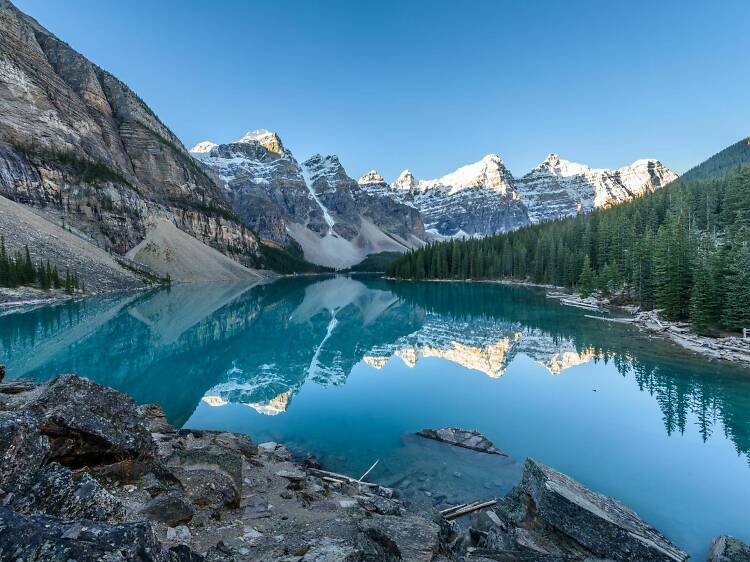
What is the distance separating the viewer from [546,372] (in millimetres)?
23266

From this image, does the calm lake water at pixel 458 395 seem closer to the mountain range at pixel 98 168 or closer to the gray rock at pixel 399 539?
the gray rock at pixel 399 539

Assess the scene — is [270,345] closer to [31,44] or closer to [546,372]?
[546,372]

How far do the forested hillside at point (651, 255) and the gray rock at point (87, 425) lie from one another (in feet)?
125

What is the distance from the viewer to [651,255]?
1874 inches

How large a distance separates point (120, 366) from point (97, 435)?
841 inches

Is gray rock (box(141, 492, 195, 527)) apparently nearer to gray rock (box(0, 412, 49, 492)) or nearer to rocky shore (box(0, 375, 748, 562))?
rocky shore (box(0, 375, 748, 562))

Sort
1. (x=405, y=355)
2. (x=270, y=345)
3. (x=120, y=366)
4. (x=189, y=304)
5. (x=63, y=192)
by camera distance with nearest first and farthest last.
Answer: (x=120, y=366)
(x=405, y=355)
(x=270, y=345)
(x=189, y=304)
(x=63, y=192)

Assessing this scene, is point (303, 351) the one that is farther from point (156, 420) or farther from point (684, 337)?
point (684, 337)

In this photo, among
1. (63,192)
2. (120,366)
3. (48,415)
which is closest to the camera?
(48,415)

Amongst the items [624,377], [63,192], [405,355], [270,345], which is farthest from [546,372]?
[63,192]

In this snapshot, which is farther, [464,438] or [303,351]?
[303,351]

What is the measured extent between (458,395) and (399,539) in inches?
534

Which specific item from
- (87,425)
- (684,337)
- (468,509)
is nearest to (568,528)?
(468,509)

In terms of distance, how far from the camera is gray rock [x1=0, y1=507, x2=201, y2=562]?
2.61 metres
